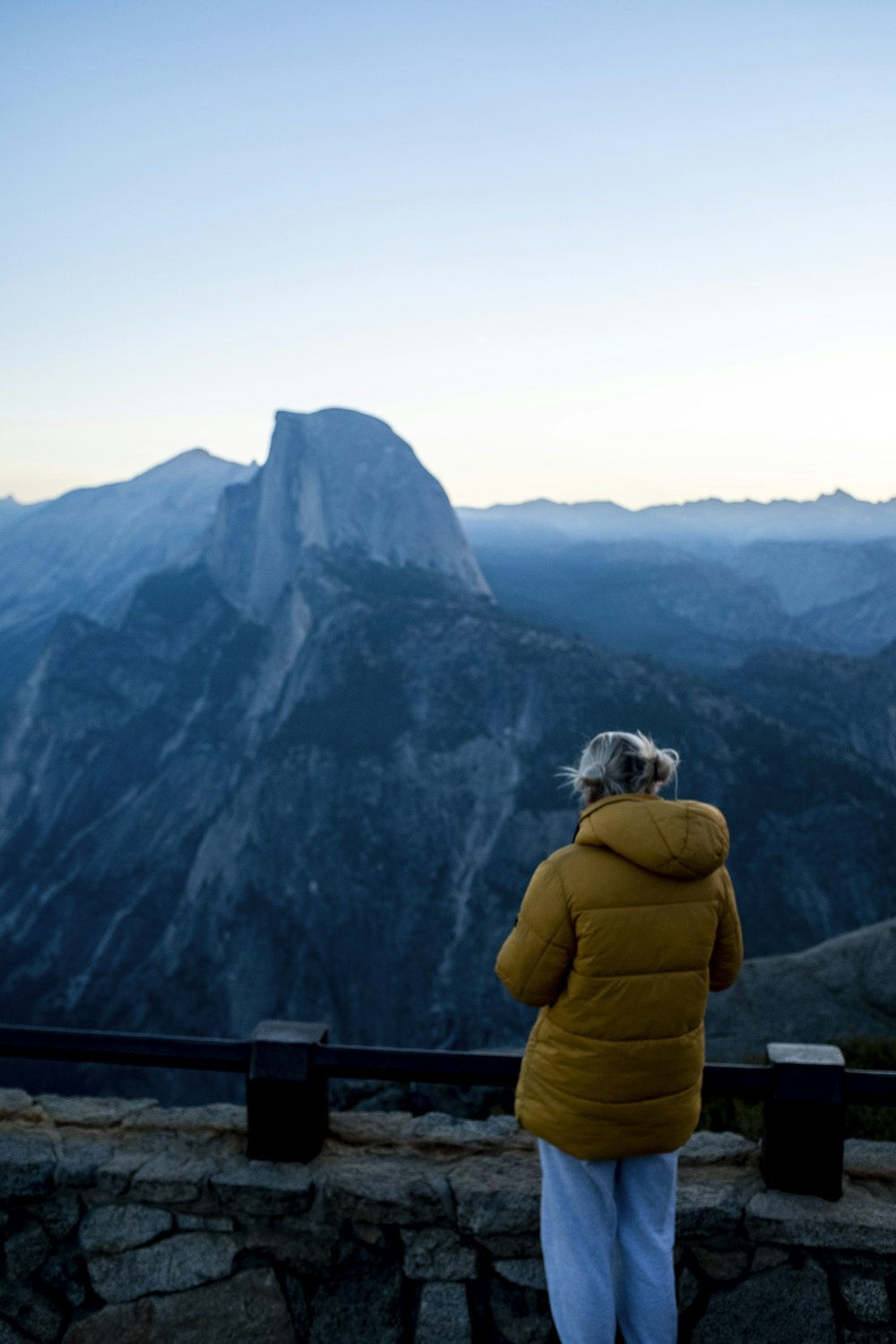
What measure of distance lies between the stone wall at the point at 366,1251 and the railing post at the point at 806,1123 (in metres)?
0.09

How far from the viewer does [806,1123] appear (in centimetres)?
358

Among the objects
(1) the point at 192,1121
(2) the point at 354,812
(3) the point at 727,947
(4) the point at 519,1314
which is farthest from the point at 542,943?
(2) the point at 354,812

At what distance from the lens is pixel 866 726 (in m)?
54.8

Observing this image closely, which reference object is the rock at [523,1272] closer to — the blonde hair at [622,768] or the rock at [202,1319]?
the rock at [202,1319]

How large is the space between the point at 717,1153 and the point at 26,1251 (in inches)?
117

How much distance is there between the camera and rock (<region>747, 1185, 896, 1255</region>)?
3.47 meters

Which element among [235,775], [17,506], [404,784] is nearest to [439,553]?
[235,775]

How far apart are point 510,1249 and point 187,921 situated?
47689mm

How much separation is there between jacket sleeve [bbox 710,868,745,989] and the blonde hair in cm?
39

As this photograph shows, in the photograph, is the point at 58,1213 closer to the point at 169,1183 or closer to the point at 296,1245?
the point at 169,1183

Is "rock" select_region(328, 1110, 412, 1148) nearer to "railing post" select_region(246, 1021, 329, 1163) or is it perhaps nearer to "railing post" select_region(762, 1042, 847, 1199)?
"railing post" select_region(246, 1021, 329, 1163)

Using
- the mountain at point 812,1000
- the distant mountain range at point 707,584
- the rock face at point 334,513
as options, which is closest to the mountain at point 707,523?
the distant mountain range at point 707,584

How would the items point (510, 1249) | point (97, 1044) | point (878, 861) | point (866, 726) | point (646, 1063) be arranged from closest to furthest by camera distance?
point (646, 1063)
point (510, 1249)
point (97, 1044)
point (878, 861)
point (866, 726)

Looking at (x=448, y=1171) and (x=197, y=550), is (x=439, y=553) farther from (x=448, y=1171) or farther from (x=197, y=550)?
(x=448, y=1171)
